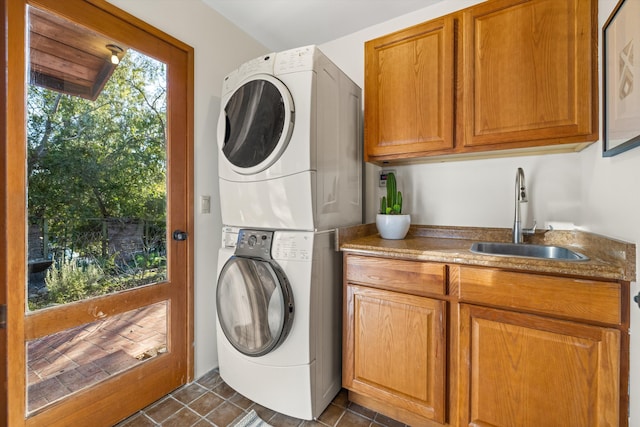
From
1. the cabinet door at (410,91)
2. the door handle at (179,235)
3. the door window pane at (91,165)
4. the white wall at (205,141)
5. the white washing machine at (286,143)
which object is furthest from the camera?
the white wall at (205,141)

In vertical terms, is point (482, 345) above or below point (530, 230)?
below

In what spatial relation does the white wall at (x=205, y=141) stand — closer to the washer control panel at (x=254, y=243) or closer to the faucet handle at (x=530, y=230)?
the washer control panel at (x=254, y=243)

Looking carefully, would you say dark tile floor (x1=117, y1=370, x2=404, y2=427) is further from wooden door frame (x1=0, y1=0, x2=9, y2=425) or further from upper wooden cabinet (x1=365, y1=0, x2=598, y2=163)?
upper wooden cabinet (x1=365, y1=0, x2=598, y2=163)

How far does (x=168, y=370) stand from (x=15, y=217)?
112 centimetres

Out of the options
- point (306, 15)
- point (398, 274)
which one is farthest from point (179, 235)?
point (306, 15)

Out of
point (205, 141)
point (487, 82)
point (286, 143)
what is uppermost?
point (487, 82)

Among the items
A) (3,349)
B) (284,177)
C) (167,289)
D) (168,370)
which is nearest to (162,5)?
(284,177)

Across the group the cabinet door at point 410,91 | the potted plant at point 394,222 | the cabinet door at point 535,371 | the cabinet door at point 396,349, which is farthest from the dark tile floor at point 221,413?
the cabinet door at point 410,91

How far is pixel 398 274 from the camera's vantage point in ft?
4.42

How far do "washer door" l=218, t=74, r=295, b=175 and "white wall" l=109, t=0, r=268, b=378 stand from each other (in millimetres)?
281

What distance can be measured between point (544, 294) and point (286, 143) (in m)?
1.28

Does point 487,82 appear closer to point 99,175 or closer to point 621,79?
point 621,79

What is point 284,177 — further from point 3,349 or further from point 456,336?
point 3,349

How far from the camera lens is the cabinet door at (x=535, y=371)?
963 millimetres
